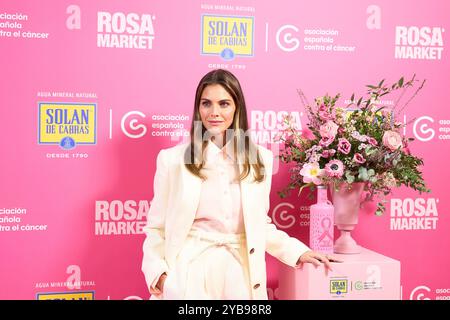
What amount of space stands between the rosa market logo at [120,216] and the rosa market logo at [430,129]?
1.67 metres

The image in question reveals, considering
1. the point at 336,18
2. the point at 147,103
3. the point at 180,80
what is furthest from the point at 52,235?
the point at 336,18

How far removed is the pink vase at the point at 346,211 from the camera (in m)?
2.99

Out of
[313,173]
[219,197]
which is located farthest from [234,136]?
[313,173]

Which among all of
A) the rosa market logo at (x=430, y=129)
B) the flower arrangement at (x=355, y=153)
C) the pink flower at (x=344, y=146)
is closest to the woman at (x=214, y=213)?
the flower arrangement at (x=355, y=153)

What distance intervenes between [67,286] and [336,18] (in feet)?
7.09

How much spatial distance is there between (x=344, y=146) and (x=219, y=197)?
68cm

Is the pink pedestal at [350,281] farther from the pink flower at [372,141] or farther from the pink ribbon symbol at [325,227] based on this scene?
the pink flower at [372,141]

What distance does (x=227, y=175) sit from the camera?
2783 mm

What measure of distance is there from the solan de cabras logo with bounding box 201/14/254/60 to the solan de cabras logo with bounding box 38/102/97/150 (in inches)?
29.0

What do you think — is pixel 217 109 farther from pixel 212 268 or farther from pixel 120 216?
pixel 120 216

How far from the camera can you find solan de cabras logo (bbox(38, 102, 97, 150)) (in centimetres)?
310

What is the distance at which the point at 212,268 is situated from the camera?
2.69m

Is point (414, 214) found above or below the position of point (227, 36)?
below
